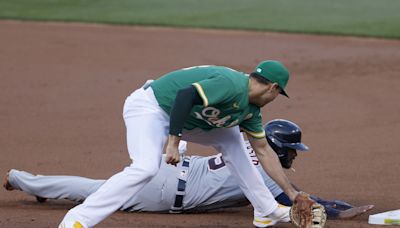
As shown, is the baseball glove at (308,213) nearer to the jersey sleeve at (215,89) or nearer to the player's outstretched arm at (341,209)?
the player's outstretched arm at (341,209)

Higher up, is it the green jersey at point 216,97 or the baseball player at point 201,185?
the green jersey at point 216,97

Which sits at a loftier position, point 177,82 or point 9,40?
point 177,82

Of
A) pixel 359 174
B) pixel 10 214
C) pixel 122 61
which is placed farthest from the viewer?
pixel 122 61

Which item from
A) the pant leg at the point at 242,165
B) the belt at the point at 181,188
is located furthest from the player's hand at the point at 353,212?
the belt at the point at 181,188

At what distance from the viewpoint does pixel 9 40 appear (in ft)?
45.4

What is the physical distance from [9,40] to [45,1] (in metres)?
4.53

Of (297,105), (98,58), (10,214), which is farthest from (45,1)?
(10,214)

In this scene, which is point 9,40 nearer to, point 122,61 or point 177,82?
point 122,61

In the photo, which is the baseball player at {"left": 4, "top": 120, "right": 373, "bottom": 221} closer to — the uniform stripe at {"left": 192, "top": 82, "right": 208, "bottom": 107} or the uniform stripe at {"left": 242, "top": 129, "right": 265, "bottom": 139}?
the uniform stripe at {"left": 242, "top": 129, "right": 265, "bottom": 139}

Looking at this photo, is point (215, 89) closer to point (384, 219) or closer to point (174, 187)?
point (174, 187)

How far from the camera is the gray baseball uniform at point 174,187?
6.48 meters

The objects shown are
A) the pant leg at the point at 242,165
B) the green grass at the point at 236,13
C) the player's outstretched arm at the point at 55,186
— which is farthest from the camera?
the green grass at the point at 236,13

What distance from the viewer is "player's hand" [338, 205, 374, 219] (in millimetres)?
6266

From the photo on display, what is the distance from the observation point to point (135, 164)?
215 inches
